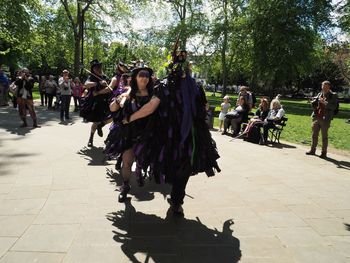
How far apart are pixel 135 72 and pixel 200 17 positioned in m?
38.4

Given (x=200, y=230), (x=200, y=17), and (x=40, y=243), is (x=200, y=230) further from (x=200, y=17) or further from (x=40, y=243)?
(x=200, y=17)

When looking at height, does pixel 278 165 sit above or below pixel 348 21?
below

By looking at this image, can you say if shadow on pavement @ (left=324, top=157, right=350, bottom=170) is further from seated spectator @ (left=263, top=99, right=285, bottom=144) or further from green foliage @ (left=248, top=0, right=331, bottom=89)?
green foliage @ (left=248, top=0, right=331, bottom=89)

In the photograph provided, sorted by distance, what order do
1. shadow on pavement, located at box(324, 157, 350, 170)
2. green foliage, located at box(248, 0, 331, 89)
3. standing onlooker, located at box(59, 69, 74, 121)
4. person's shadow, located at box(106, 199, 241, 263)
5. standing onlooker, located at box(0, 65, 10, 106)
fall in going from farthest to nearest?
green foliage, located at box(248, 0, 331, 89)
standing onlooker, located at box(0, 65, 10, 106)
standing onlooker, located at box(59, 69, 74, 121)
shadow on pavement, located at box(324, 157, 350, 170)
person's shadow, located at box(106, 199, 241, 263)

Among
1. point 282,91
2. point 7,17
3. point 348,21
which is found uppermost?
point 348,21

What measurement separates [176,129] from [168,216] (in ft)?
Result: 3.51

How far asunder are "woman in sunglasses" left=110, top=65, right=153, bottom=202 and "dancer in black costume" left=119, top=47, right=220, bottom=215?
1.35ft

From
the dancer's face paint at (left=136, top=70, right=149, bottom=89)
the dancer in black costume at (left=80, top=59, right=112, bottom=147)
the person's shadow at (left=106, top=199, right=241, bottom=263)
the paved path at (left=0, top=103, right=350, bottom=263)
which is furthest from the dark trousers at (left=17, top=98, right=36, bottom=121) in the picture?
the person's shadow at (left=106, top=199, right=241, bottom=263)

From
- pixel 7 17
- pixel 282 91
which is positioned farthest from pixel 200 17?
pixel 282 91

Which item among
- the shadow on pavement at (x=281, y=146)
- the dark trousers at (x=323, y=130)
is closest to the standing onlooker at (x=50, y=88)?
the shadow on pavement at (x=281, y=146)

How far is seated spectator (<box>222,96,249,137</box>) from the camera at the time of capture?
12578mm

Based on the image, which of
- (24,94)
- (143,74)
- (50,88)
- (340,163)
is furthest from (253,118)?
Answer: (50,88)

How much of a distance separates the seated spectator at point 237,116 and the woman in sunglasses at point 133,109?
25.5ft

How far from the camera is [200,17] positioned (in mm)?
41406
